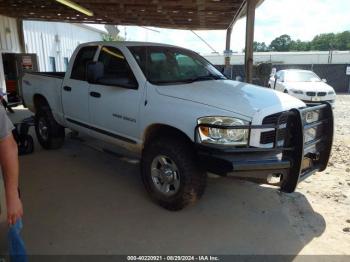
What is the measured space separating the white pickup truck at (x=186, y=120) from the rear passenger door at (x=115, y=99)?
1 centimetres

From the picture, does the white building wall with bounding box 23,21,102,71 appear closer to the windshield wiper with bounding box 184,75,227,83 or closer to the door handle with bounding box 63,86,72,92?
the door handle with bounding box 63,86,72,92

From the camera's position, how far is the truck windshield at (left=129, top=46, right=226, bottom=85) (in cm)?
450

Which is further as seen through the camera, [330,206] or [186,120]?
[330,206]

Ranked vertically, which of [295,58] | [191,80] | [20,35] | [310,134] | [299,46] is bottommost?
[310,134]

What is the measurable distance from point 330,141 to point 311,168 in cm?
45

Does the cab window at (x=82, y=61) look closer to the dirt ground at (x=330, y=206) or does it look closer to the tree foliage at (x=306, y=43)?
the dirt ground at (x=330, y=206)

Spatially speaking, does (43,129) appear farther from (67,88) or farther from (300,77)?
(300,77)

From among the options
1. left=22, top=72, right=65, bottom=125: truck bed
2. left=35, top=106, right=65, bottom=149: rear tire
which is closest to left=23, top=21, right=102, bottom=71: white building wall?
left=22, top=72, right=65, bottom=125: truck bed

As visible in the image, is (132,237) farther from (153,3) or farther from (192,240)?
(153,3)

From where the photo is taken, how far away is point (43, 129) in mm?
6664

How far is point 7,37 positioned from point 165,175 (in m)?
11.6

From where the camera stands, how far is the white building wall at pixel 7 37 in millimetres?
12422

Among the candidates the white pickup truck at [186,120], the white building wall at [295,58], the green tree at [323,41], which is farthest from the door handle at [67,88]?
the green tree at [323,41]

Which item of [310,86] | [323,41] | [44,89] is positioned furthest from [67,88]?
[323,41]
